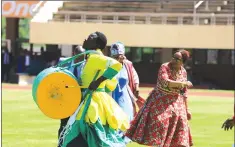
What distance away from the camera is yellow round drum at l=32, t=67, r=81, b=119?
9.78 m

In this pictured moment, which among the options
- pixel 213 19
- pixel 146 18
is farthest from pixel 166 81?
pixel 146 18

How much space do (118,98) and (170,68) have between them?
1946 mm

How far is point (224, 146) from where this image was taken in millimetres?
14703

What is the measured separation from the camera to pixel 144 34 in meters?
39.6

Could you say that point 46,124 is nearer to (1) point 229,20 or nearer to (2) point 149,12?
(1) point 229,20

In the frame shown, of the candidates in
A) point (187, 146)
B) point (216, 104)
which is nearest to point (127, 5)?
point (216, 104)

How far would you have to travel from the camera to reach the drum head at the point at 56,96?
9781mm

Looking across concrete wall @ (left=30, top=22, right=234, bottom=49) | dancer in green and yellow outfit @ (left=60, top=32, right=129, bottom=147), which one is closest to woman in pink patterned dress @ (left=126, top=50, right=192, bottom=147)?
dancer in green and yellow outfit @ (left=60, top=32, right=129, bottom=147)

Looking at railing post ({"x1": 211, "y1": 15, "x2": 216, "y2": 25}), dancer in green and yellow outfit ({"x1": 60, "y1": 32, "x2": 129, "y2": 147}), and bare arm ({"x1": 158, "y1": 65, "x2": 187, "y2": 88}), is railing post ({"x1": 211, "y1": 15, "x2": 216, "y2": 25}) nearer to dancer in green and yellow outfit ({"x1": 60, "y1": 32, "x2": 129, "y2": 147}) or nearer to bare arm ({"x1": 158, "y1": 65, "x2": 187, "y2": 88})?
bare arm ({"x1": 158, "y1": 65, "x2": 187, "y2": 88})

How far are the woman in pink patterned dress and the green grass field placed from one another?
2.63 meters

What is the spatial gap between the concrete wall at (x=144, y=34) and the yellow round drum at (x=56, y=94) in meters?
28.7

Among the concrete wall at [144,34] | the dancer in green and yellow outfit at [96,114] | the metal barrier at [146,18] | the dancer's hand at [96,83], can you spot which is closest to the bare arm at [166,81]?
the dancer in green and yellow outfit at [96,114]

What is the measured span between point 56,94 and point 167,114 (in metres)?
2.40

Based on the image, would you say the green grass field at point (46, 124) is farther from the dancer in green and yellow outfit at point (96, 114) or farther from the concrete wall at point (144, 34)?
the concrete wall at point (144, 34)
